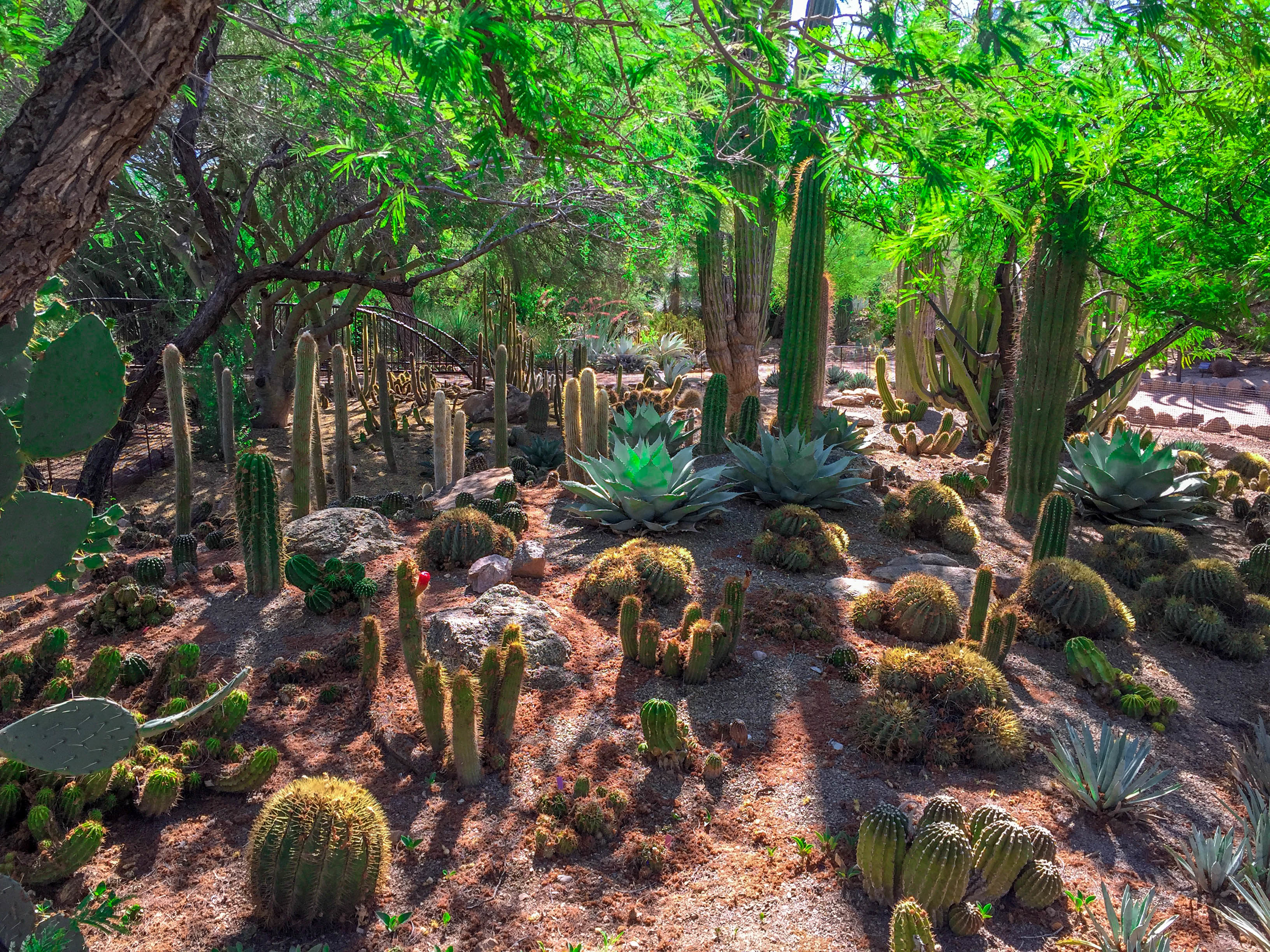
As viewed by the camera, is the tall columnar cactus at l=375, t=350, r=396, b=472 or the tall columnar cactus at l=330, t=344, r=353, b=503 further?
the tall columnar cactus at l=375, t=350, r=396, b=472

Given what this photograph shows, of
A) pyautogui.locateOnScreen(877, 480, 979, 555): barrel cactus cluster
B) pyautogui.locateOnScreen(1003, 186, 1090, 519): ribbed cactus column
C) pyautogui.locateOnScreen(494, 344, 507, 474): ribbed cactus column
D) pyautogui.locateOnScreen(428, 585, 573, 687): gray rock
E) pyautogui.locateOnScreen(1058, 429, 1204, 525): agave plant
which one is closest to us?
pyautogui.locateOnScreen(428, 585, 573, 687): gray rock

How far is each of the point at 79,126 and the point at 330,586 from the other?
321cm

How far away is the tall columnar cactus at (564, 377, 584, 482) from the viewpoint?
8195mm

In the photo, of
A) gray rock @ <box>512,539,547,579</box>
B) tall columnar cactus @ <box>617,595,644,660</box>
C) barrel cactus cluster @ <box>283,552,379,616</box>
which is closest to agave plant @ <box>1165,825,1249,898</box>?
tall columnar cactus @ <box>617,595,644,660</box>

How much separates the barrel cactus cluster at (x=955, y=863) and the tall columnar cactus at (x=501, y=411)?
6.32m

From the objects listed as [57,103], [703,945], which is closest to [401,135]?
[57,103]

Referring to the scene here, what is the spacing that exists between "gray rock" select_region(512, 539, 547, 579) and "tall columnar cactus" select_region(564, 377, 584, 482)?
236 centimetres

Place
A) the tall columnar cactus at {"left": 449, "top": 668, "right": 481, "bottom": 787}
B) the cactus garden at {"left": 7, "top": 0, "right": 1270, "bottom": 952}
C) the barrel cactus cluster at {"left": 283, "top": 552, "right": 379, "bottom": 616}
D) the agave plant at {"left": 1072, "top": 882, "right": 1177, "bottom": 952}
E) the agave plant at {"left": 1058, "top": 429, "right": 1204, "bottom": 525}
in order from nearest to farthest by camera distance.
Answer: the agave plant at {"left": 1072, "top": 882, "right": 1177, "bottom": 952} < the cactus garden at {"left": 7, "top": 0, "right": 1270, "bottom": 952} < the tall columnar cactus at {"left": 449, "top": 668, "right": 481, "bottom": 787} < the barrel cactus cluster at {"left": 283, "top": 552, "right": 379, "bottom": 616} < the agave plant at {"left": 1058, "top": 429, "right": 1204, "bottom": 525}

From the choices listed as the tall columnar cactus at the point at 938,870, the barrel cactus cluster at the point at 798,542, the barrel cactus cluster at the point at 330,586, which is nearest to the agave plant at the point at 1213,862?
the tall columnar cactus at the point at 938,870

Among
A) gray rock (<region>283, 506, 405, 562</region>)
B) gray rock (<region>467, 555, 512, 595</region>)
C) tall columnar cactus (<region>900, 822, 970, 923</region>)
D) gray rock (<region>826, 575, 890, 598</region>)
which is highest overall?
gray rock (<region>283, 506, 405, 562</region>)

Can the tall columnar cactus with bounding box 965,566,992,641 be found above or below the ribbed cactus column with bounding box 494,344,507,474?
below

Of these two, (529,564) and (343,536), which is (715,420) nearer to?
(529,564)

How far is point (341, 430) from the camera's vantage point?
25.7 ft

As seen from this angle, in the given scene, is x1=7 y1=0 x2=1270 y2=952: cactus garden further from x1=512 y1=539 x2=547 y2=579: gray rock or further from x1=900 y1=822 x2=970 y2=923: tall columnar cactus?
x1=512 y1=539 x2=547 y2=579: gray rock
